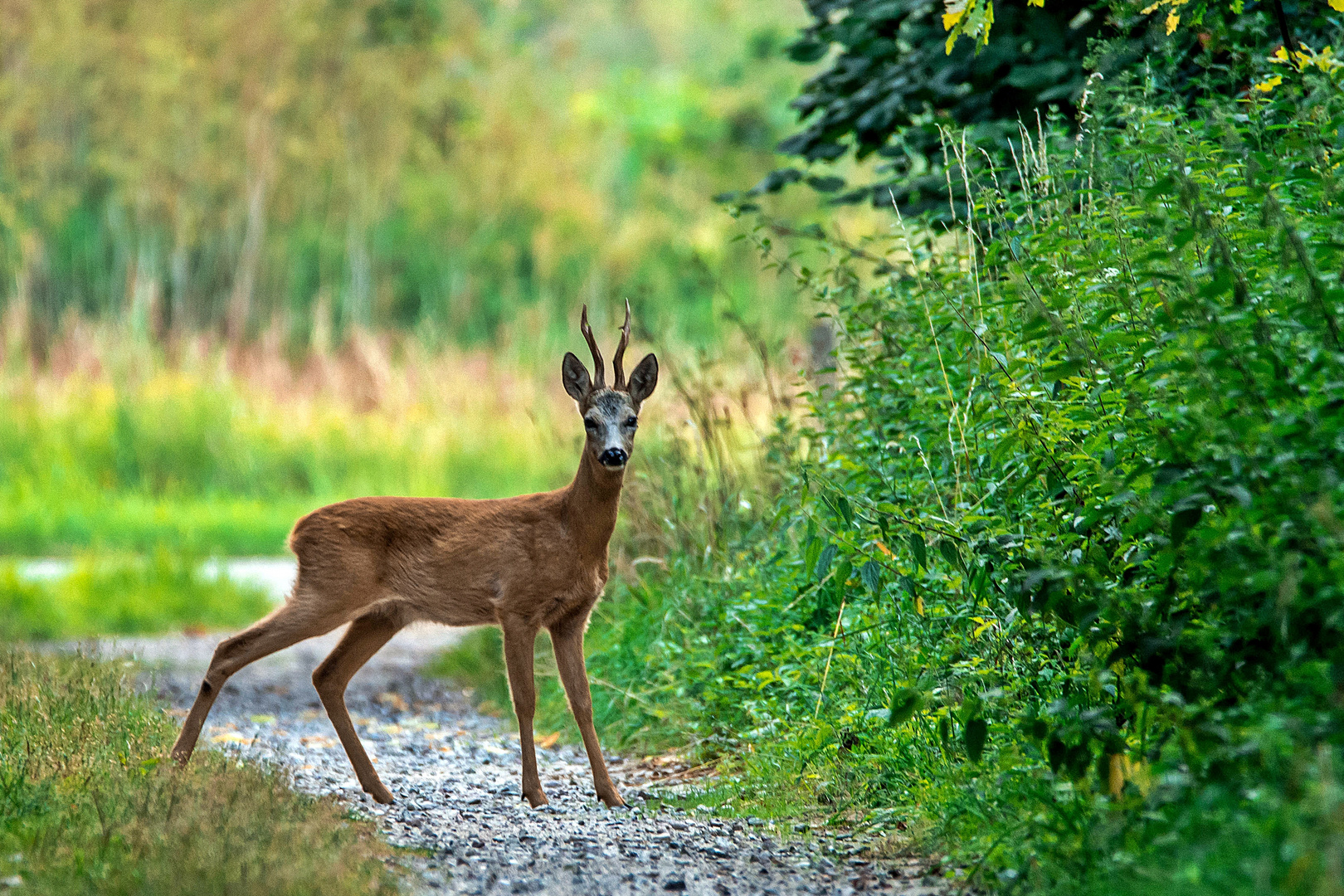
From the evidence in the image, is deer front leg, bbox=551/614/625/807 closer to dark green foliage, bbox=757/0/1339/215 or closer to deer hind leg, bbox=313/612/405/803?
deer hind leg, bbox=313/612/405/803

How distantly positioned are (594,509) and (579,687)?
0.69m

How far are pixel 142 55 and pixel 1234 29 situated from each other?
66.7 ft

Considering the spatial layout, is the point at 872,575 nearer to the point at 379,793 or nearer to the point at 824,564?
the point at 824,564

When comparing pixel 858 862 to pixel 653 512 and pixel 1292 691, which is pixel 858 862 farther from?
pixel 653 512

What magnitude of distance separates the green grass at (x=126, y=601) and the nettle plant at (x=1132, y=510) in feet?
20.1

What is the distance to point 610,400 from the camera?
219 inches

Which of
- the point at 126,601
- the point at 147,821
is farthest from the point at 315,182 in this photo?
the point at 147,821

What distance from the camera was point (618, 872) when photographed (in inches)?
167

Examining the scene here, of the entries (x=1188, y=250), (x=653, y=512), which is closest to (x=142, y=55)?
(x=653, y=512)

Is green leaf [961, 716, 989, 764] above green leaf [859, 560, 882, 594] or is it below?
below

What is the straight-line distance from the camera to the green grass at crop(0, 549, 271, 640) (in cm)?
1002

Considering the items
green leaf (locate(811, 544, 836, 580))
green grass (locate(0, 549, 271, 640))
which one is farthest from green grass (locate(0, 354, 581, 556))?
green leaf (locate(811, 544, 836, 580))

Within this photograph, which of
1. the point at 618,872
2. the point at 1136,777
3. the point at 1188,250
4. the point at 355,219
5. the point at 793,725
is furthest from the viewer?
the point at 355,219

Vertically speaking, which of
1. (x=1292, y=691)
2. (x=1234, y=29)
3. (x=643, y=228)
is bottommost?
(x=1292, y=691)
